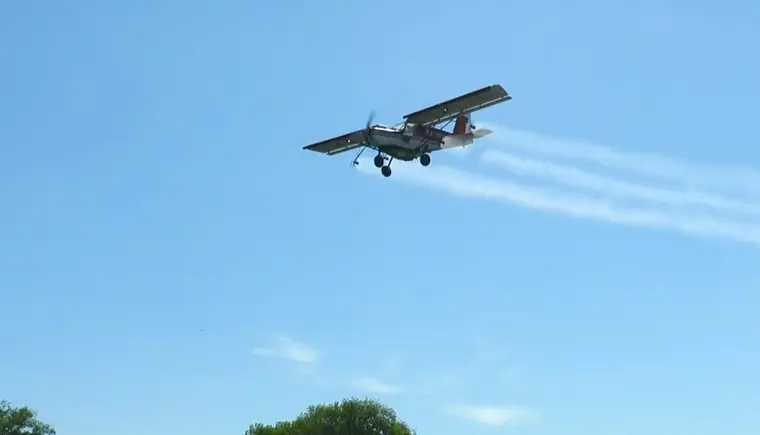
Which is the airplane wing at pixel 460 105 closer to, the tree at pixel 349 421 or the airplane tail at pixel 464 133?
the airplane tail at pixel 464 133

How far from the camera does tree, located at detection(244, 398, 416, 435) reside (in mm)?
102562

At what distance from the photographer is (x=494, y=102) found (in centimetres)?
5366

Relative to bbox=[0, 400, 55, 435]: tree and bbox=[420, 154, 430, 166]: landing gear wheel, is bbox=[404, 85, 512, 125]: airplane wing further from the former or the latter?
bbox=[0, 400, 55, 435]: tree

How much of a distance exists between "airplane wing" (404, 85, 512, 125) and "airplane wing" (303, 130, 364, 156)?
3.42 meters

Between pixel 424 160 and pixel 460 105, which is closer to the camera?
pixel 460 105

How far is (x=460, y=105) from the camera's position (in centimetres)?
5419

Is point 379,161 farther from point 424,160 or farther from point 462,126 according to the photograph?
point 462,126

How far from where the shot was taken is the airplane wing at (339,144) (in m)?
57.2

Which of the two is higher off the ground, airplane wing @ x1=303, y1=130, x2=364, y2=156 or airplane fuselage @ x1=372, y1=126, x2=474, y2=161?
airplane wing @ x1=303, y1=130, x2=364, y2=156

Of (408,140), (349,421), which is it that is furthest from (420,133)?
(349,421)

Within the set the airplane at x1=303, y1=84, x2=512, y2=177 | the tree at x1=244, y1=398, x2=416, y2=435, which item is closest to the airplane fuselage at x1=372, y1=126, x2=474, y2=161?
the airplane at x1=303, y1=84, x2=512, y2=177

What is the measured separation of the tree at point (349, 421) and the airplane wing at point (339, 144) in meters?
47.8

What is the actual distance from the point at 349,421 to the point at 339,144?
49984 mm

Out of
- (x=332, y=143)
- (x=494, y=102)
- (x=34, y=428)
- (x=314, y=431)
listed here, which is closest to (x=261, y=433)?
(x=314, y=431)
